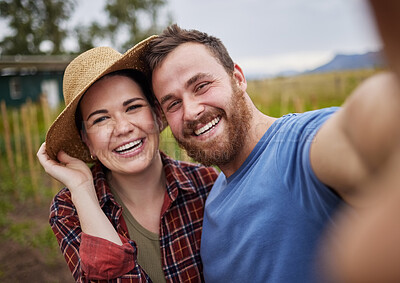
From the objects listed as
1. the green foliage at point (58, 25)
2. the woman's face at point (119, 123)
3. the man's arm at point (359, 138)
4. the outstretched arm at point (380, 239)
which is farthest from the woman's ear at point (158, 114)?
the green foliage at point (58, 25)

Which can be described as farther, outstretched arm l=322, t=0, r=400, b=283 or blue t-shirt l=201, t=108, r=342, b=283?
blue t-shirt l=201, t=108, r=342, b=283

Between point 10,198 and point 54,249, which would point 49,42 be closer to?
point 10,198

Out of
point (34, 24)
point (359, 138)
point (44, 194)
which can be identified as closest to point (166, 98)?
point (359, 138)

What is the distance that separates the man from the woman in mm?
228

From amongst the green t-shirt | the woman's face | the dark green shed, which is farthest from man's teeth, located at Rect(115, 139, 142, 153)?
the dark green shed

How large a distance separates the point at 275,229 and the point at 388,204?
926mm

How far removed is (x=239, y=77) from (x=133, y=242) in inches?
44.9

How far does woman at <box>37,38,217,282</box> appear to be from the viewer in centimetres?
165

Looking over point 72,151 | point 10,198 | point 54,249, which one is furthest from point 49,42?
point 72,151

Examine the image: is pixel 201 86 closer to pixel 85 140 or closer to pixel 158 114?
pixel 158 114

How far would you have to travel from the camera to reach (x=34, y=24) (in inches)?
933

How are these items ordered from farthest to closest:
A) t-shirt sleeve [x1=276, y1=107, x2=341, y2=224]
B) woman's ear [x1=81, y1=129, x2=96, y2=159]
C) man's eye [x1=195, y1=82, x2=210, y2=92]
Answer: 1. woman's ear [x1=81, y1=129, x2=96, y2=159]
2. man's eye [x1=195, y1=82, x2=210, y2=92]
3. t-shirt sleeve [x1=276, y1=107, x2=341, y2=224]

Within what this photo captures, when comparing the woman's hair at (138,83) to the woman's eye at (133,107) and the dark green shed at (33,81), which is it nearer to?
the woman's eye at (133,107)

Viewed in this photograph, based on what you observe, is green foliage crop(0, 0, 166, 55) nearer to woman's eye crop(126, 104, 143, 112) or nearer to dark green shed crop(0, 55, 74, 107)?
dark green shed crop(0, 55, 74, 107)
